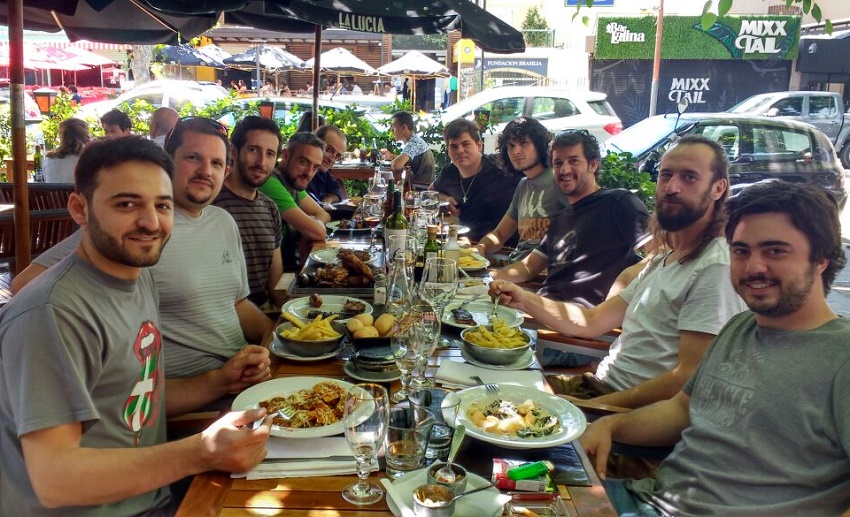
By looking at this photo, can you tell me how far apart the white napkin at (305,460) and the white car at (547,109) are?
10111 millimetres

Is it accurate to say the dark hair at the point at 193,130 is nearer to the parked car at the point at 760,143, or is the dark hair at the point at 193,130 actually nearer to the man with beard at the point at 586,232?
the man with beard at the point at 586,232

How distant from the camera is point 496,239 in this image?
494 cm

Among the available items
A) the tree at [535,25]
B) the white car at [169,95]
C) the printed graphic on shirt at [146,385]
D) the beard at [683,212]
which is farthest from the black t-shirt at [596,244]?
the tree at [535,25]

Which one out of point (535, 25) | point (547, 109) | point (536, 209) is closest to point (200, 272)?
point (536, 209)

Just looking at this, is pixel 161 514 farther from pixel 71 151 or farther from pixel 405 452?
pixel 71 151

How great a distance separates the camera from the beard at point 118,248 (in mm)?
1669

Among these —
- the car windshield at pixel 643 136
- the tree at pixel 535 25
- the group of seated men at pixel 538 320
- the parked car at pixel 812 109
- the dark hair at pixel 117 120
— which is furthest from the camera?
the tree at pixel 535 25

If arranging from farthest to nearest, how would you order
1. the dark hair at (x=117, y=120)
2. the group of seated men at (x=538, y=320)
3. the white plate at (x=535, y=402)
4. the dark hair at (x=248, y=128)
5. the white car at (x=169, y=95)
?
1. the white car at (x=169, y=95)
2. the dark hair at (x=117, y=120)
3. the dark hair at (x=248, y=128)
4. the white plate at (x=535, y=402)
5. the group of seated men at (x=538, y=320)

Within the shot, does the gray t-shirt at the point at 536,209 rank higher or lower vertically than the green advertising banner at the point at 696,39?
lower

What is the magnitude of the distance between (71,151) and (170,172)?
4.89 meters

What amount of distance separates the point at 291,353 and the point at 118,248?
2.47 feet

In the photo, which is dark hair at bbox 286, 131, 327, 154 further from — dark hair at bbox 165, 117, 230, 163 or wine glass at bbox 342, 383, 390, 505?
wine glass at bbox 342, 383, 390, 505

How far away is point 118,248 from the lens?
5.52 feet

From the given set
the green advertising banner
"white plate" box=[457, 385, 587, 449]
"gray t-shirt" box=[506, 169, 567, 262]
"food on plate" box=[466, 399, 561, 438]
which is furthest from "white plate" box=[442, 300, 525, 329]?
the green advertising banner
